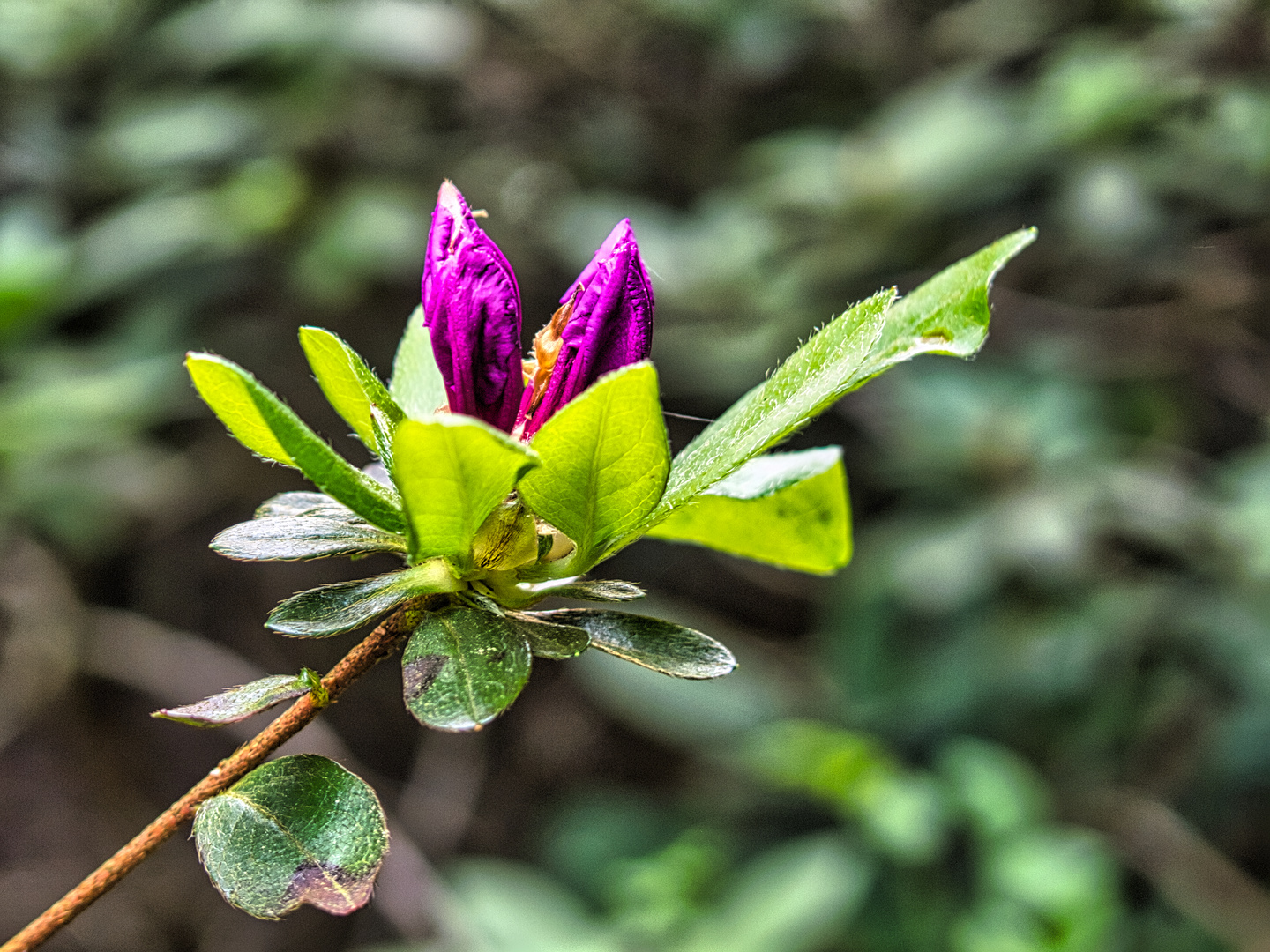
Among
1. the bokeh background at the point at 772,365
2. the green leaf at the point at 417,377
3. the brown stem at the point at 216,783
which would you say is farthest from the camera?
the bokeh background at the point at 772,365

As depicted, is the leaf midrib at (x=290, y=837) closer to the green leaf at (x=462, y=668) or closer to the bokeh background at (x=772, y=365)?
the green leaf at (x=462, y=668)

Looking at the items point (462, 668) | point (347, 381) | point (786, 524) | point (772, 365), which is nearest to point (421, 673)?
point (462, 668)

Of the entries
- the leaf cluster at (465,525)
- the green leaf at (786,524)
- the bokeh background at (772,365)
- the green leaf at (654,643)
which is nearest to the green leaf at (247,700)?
the leaf cluster at (465,525)

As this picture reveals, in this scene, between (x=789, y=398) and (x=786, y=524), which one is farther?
(x=786, y=524)

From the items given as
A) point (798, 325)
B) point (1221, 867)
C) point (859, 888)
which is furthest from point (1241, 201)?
point (859, 888)

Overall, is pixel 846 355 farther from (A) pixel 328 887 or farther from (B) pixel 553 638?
(A) pixel 328 887

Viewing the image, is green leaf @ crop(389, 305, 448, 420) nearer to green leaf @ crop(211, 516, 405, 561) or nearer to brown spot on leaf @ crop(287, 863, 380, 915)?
green leaf @ crop(211, 516, 405, 561)
